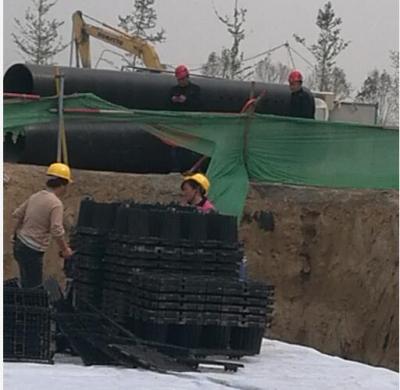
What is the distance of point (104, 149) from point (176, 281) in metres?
7.36

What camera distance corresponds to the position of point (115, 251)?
831 cm

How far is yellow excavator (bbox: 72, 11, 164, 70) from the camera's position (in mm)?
22891

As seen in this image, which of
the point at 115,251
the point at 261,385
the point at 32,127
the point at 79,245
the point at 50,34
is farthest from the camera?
the point at 50,34

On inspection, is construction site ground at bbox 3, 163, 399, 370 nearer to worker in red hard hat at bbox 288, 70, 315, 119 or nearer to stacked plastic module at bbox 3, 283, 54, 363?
worker in red hard hat at bbox 288, 70, 315, 119

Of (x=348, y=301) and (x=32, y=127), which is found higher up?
(x=32, y=127)

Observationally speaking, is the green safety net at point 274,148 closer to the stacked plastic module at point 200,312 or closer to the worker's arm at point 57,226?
the worker's arm at point 57,226

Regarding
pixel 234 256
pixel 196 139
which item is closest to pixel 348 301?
pixel 196 139

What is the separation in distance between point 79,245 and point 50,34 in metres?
21.7

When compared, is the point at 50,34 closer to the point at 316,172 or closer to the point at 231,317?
the point at 316,172

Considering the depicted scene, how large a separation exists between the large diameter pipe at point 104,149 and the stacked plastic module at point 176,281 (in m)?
5.21

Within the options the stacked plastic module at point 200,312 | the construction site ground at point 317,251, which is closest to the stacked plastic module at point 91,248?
the stacked plastic module at point 200,312

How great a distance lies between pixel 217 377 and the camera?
6.93 meters

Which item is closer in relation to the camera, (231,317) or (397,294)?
(231,317)

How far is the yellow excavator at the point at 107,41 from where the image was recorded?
22.9 meters
